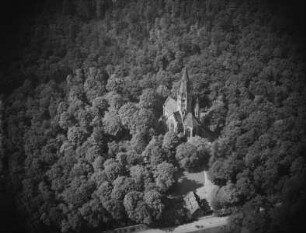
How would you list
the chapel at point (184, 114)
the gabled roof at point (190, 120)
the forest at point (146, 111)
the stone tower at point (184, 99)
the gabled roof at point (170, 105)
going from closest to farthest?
the forest at point (146, 111) < the stone tower at point (184, 99) < the chapel at point (184, 114) < the gabled roof at point (190, 120) < the gabled roof at point (170, 105)

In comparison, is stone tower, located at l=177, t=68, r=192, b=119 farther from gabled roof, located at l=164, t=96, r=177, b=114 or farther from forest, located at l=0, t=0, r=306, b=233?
forest, located at l=0, t=0, r=306, b=233

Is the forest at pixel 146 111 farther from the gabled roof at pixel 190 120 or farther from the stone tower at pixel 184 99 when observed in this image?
the stone tower at pixel 184 99

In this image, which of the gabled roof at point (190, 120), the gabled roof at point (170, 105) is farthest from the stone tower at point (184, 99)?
the gabled roof at point (170, 105)

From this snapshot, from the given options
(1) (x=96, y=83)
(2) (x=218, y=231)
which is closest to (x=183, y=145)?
(2) (x=218, y=231)

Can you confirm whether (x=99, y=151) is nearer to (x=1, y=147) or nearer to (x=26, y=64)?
(x=1, y=147)

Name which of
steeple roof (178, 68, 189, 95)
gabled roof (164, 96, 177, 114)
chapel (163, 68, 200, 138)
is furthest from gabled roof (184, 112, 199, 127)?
steeple roof (178, 68, 189, 95)

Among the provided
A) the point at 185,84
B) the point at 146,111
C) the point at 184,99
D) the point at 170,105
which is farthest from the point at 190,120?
the point at 146,111
